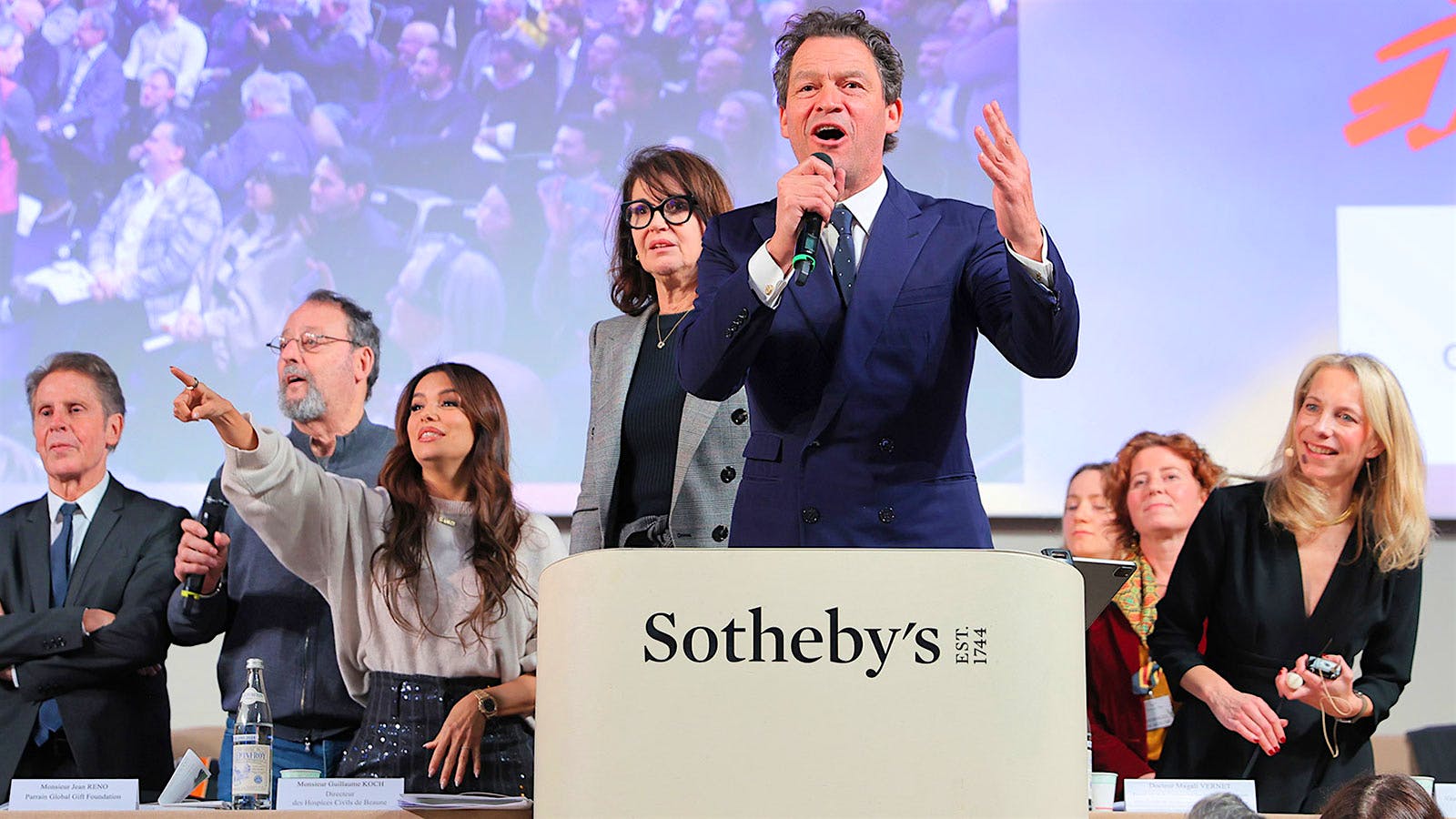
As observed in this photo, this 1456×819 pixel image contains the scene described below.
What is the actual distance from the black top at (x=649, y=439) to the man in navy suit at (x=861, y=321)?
84cm

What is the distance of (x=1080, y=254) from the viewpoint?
14.6 feet

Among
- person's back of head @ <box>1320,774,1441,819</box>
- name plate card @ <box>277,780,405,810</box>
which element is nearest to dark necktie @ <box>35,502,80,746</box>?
name plate card @ <box>277,780,405,810</box>

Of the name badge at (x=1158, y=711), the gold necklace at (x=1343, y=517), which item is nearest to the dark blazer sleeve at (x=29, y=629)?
the name badge at (x=1158, y=711)

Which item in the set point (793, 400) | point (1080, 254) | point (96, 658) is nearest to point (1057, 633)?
point (793, 400)

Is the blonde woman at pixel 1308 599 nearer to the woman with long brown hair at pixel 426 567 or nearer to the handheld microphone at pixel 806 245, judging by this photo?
the woman with long brown hair at pixel 426 567

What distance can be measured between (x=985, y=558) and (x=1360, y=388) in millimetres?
2359

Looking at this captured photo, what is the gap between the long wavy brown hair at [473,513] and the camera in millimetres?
3334

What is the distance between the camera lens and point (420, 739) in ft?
10.4

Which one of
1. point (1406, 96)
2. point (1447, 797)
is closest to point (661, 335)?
point (1447, 797)

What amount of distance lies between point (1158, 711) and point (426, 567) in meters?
1.73

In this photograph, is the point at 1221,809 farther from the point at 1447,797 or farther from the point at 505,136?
the point at 505,136

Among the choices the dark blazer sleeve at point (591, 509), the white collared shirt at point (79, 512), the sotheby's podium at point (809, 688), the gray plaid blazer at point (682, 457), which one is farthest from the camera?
the white collared shirt at point (79, 512)

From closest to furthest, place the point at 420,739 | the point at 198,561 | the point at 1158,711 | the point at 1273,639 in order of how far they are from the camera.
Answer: the point at 420,739 → the point at 1273,639 → the point at 198,561 → the point at 1158,711

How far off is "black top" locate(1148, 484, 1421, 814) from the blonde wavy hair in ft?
0.12
